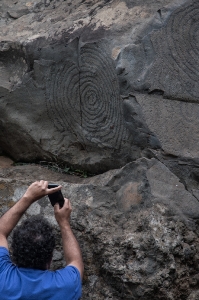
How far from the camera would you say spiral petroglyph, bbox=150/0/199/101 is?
327 centimetres

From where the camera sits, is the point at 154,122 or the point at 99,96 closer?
the point at 154,122

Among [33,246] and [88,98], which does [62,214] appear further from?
[88,98]

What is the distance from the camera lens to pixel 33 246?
2312 millimetres

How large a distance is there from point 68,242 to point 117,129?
982mm

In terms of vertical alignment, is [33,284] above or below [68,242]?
above

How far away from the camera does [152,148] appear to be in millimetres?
3229

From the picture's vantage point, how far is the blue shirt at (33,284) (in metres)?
2.24

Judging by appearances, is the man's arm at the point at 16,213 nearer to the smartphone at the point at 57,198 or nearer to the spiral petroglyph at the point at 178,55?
the smartphone at the point at 57,198

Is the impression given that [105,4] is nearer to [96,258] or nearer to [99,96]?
[99,96]

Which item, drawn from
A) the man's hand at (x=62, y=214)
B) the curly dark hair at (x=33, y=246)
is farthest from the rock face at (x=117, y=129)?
the curly dark hair at (x=33, y=246)

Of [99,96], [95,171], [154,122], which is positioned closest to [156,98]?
A: [154,122]

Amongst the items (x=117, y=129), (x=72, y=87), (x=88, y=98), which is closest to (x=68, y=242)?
(x=117, y=129)

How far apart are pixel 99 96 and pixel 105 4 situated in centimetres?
68

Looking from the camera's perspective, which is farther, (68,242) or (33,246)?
(68,242)
